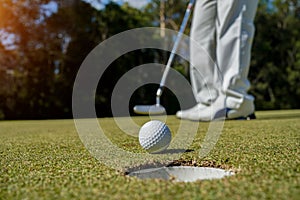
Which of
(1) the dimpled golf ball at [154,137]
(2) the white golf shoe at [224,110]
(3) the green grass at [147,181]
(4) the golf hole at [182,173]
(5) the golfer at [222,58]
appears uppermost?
(5) the golfer at [222,58]

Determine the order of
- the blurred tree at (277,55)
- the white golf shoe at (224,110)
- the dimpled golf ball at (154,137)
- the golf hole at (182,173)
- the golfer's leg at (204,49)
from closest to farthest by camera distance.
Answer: the golf hole at (182,173) < the dimpled golf ball at (154,137) < the white golf shoe at (224,110) < the golfer's leg at (204,49) < the blurred tree at (277,55)

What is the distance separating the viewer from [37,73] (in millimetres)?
13164

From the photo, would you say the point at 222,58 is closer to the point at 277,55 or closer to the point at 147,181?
the point at 147,181

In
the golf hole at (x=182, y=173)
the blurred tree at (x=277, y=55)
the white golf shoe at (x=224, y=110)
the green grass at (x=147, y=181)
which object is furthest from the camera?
the blurred tree at (x=277, y=55)

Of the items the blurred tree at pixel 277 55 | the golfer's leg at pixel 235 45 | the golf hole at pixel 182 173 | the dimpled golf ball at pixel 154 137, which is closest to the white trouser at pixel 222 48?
the golfer's leg at pixel 235 45

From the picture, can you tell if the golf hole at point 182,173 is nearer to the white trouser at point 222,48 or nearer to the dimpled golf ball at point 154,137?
the dimpled golf ball at point 154,137

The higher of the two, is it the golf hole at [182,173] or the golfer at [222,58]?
the golfer at [222,58]

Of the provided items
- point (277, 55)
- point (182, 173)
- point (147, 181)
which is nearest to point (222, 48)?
point (182, 173)

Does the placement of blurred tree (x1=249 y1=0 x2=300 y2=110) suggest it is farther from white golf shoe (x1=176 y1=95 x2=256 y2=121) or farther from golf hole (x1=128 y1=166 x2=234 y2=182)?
golf hole (x1=128 y1=166 x2=234 y2=182)

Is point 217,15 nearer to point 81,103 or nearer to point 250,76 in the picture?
point 81,103

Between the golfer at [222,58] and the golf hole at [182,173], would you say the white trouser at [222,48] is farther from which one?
the golf hole at [182,173]

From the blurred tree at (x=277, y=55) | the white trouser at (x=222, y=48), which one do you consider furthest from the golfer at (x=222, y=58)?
the blurred tree at (x=277, y=55)

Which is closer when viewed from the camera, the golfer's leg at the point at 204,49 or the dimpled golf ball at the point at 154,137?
the dimpled golf ball at the point at 154,137

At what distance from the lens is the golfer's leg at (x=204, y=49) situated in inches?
175
